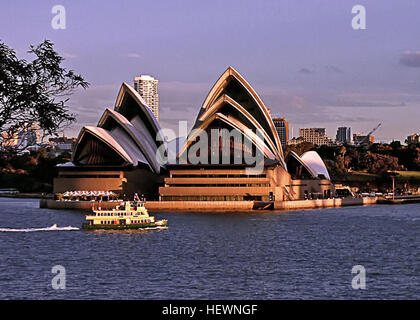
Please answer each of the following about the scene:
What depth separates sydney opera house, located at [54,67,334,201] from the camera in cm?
10000

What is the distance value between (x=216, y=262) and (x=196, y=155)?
65.1m

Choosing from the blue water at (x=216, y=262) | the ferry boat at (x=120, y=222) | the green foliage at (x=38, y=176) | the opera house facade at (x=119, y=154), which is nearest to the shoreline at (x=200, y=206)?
the opera house facade at (x=119, y=154)

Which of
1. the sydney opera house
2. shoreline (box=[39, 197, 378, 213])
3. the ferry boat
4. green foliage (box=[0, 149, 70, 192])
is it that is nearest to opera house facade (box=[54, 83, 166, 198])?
the sydney opera house

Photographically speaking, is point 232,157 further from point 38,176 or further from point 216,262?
point 38,176

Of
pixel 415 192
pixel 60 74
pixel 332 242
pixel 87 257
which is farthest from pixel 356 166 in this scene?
pixel 60 74

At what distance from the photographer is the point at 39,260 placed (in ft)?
130

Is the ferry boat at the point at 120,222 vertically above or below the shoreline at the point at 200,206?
below

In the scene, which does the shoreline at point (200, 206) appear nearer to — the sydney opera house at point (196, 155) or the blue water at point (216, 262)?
the sydney opera house at point (196, 155)

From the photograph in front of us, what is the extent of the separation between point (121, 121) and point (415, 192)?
93530mm

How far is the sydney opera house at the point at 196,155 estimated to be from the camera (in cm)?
10000

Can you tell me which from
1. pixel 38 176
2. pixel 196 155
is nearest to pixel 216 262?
pixel 196 155

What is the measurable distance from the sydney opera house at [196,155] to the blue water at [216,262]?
3127 centimetres

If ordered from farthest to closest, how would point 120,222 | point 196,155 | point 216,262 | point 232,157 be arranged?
point 196,155 → point 232,157 → point 120,222 → point 216,262

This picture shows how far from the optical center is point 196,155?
103750 mm
